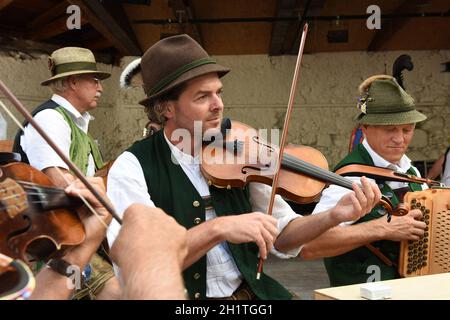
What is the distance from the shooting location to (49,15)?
206 inches

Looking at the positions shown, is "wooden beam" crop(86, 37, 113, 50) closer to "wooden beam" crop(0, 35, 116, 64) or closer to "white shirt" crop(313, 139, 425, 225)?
"wooden beam" crop(0, 35, 116, 64)

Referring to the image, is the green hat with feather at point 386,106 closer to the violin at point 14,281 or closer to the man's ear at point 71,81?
the man's ear at point 71,81

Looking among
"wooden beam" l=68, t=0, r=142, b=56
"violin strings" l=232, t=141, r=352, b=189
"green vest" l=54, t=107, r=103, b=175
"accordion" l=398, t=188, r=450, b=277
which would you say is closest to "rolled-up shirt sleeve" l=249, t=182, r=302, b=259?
"violin strings" l=232, t=141, r=352, b=189

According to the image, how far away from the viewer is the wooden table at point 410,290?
1.32 meters

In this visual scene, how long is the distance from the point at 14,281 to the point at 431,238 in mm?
1825

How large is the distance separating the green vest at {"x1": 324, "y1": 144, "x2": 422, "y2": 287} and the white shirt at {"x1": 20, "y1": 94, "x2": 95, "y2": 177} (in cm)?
130

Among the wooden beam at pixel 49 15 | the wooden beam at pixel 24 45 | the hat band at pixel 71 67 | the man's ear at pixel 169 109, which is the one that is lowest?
the man's ear at pixel 169 109

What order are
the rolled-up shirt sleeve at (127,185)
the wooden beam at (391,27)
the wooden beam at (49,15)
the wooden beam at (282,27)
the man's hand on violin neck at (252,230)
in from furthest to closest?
the wooden beam at (391,27) < the wooden beam at (49,15) < the wooden beam at (282,27) < the rolled-up shirt sleeve at (127,185) < the man's hand on violin neck at (252,230)

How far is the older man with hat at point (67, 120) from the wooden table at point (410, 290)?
1.23 meters

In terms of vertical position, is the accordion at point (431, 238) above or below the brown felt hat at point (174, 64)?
below

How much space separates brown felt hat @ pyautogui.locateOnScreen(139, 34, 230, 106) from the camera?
162cm

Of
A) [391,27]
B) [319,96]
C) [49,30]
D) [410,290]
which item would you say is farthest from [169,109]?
[319,96]

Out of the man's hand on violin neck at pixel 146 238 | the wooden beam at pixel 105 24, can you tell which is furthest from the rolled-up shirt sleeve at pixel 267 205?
the wooden beam at pixel 105 24
